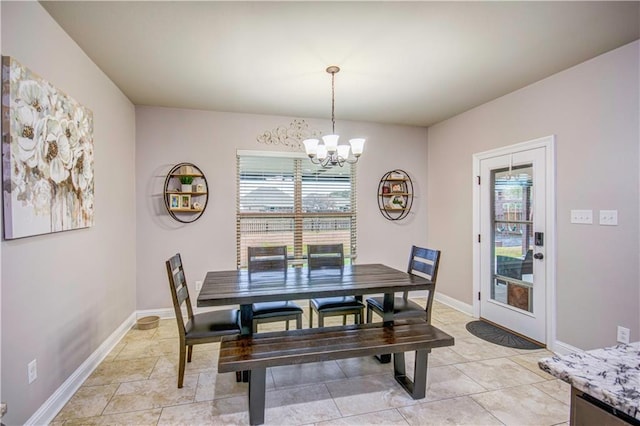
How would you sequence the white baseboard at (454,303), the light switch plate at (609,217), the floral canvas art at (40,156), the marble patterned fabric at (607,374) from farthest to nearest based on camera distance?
the white baseboard at (454,303) < the light switch plate at (609,217) < the floral canvas art at (40,156) < the marble patterned fabric at (607,374)

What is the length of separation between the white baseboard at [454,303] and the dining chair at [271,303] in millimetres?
2322

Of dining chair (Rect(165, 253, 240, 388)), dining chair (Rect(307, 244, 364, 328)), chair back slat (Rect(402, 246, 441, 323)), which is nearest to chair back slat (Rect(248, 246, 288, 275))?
dining chair (Rect(307, 244, 364, 328))

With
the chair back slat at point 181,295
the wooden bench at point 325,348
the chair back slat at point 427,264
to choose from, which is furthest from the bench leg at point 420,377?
the chair back slat at point 181,295

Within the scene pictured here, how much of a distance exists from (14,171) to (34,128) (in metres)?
0.32

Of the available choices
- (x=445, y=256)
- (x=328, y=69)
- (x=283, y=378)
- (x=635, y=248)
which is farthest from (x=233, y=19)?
(x=445, y=256)

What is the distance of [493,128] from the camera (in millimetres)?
3627

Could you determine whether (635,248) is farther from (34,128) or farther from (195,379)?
(34,128)

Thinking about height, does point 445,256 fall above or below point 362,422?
above

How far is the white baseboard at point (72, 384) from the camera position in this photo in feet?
6.37

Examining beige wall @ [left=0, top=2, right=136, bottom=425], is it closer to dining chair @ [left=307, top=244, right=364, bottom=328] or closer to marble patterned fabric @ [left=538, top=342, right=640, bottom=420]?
dining chair @ [left=307, top=244, right=364, bottom=328]


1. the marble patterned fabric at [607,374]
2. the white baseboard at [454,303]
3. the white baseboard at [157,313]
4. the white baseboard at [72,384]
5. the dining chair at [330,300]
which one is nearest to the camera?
the marble patterned fabric at [607,374]

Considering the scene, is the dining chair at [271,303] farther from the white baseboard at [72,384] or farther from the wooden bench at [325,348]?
the white baseboard at [72,384]

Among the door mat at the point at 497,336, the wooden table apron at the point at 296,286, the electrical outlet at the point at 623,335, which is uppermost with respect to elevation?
the wooden table apron at the point at 296,286

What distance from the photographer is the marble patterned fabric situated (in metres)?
0.81
